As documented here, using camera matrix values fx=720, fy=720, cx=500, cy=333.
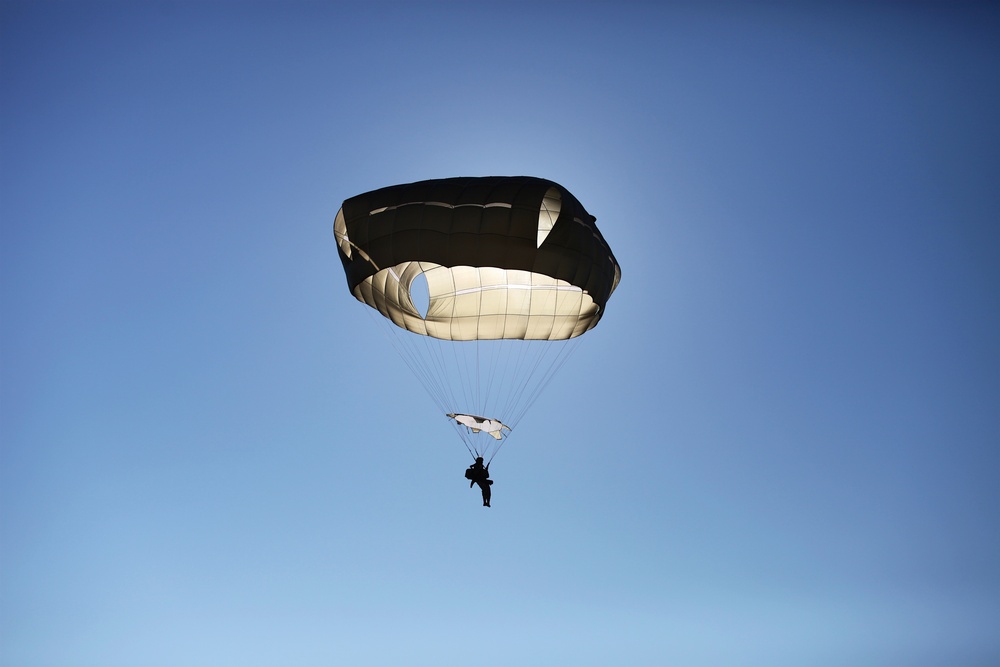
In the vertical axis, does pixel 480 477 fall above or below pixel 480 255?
below

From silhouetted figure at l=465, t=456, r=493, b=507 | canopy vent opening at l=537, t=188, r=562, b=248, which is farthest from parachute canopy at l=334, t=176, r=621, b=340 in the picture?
silhouetted figure at l=465, t=456, r=493, b=507

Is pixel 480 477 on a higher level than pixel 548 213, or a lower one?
lower

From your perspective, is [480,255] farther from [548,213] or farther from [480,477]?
[480,477]

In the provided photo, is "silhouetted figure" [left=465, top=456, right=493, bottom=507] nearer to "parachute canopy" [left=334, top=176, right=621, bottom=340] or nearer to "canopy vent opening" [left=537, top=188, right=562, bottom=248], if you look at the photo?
"parachute canopy" [left=334, top=176, right=621, bottom=340]

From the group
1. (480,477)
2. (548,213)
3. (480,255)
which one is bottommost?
(480,477)

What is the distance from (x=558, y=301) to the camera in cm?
1952

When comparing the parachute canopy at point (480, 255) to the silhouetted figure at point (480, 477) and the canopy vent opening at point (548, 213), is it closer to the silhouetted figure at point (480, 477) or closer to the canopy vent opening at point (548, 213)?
the canopy vent opening at point (548, 213)

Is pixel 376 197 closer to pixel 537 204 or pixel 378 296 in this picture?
pixel 378 296

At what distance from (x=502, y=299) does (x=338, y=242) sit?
4.59 meters

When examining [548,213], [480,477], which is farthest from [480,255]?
[480,477]

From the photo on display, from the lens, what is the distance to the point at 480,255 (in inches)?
642

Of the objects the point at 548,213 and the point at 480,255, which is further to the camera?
the point at 548,213

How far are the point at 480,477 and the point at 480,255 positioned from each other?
5911 mm

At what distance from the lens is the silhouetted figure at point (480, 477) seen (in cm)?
1852
